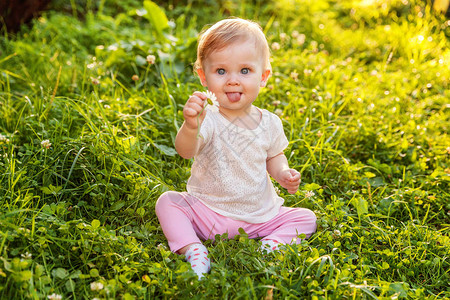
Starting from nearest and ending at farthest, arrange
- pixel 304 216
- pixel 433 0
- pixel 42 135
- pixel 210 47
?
pixel 210 47 → pixel 304 216 → pixel 42 135 → pixel 433 0

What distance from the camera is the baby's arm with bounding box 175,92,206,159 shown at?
212 centimetres

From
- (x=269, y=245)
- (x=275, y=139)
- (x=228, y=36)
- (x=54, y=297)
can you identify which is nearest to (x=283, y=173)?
(x=275, y=139)

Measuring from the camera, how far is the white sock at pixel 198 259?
2115 millimetres

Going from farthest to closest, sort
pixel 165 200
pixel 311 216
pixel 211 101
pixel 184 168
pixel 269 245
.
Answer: pixel 184 168 → pixel 311 216 → pixel 165 200 → pixel 269 245 → pixel 211 101

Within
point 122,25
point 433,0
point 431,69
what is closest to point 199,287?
point 431,69

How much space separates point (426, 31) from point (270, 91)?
2.75 metres

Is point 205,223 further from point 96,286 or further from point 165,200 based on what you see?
point 96,286

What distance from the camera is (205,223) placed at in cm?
243

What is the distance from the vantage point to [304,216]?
2.54m

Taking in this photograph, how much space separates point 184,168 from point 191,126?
833 millimetres

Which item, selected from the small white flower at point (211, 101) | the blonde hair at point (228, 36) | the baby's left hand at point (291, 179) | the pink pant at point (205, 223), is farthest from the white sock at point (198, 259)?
the blonde hair at point (228, 36)

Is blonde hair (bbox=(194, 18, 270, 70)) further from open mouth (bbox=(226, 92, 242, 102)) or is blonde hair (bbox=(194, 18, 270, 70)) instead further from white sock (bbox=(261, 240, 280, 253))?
white sock (bbox=(261, 240, 280, 253))

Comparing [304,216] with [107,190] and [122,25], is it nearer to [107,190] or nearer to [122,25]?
[107,190]

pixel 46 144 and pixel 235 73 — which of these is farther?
pixel 46 144
